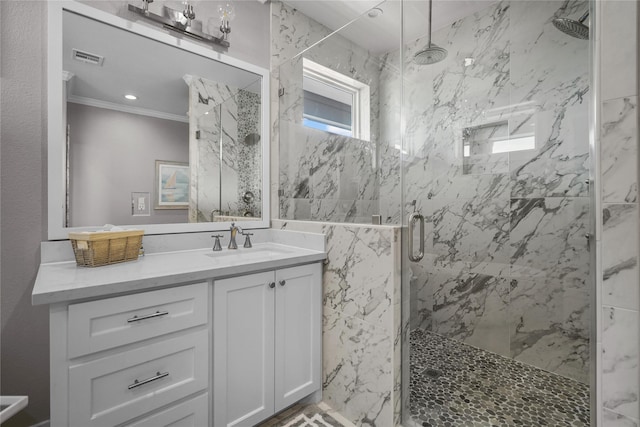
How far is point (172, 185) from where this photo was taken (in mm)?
1711

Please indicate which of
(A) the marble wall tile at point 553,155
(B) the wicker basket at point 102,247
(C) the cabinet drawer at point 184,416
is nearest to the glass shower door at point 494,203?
(A) the marble wall tile at point 553,155

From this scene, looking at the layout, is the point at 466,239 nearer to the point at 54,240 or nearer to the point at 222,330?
the point at 222,330

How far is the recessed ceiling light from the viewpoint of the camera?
1.88 metres

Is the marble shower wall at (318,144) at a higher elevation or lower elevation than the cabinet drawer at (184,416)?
higher

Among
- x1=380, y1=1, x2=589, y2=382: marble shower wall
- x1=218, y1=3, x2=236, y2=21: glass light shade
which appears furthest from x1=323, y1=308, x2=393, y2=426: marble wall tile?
x1=218, y1=3, x2=236, y2=21: glass light shade

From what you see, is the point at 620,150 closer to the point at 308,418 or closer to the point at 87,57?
the point at 308,418

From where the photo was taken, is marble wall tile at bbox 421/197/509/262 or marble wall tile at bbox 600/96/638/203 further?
marble wall tile at bbox 421/197/509/262

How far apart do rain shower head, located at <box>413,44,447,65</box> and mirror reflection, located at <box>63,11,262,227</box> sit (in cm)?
125

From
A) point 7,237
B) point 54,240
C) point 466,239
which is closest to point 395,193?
point 466,239

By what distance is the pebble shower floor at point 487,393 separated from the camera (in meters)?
1.58

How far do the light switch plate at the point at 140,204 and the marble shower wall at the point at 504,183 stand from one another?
1364 millimetres

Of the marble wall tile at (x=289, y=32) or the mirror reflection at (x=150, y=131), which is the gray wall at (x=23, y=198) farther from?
the marble wall tile at (x=289, y=32)

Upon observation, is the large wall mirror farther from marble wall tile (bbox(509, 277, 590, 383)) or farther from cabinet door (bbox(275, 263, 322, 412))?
marble wall tile (bbox(509, 277, 590, 383))

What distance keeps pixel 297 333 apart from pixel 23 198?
1.46 meters
